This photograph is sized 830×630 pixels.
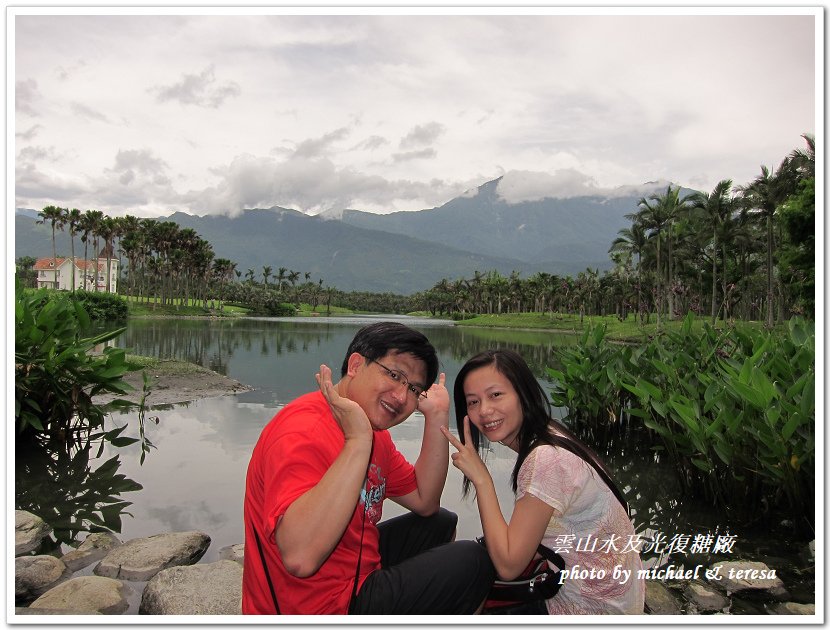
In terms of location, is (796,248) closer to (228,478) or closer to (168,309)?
(228,478)

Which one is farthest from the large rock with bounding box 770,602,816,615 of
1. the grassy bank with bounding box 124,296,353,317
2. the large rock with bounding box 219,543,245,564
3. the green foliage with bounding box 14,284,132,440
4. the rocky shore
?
the grassy bank with bounding box 124,296,353,317

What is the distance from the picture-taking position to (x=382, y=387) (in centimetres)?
185

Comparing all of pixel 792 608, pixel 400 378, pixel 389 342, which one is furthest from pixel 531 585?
pixel 792 608

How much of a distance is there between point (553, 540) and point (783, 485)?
113 inches

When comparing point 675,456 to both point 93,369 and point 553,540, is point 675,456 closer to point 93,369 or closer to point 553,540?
point 553,540

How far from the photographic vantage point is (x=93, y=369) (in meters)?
6.04

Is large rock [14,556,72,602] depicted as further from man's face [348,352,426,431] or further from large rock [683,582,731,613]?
large rock [683,582,731,613]

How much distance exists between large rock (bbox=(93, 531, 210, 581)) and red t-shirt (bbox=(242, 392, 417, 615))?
6.93ft

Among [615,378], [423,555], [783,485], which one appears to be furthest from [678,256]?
[423,555]

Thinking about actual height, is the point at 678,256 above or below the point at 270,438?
above

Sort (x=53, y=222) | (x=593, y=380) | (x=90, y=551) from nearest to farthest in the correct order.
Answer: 1. (x=90, y=551)
2. (x=593, y=380)
3. (x=53, y=222)

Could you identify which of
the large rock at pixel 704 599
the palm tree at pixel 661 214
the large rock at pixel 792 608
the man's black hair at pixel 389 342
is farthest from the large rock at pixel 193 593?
the palm tree at pixel 661 214

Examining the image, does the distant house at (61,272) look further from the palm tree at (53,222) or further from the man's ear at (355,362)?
the man's ear at (355,362)

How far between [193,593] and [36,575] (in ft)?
3.54
